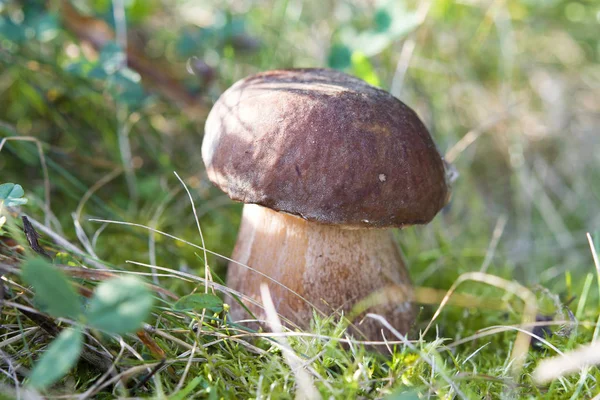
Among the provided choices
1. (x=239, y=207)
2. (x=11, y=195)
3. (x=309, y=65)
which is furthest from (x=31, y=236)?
(x=309, y=65)

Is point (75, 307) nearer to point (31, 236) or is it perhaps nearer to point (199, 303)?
point (199, 303)

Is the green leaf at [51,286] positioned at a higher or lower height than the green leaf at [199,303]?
higher

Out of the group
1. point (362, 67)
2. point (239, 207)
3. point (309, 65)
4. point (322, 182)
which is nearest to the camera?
point (322, 182)

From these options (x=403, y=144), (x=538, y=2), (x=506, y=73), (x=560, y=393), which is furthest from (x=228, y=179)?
(x=538, y=2)

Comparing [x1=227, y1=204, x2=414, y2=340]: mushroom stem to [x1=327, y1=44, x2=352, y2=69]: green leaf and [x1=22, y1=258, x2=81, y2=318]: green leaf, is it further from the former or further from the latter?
[x1=327, y1=44, x2=352, y2=69]: green leaf

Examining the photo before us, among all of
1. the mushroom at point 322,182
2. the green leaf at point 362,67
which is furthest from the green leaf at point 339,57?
the mushroom at point 322,182

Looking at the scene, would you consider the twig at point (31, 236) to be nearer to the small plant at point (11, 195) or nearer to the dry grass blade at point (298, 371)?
the small plant at point (11, 195)
